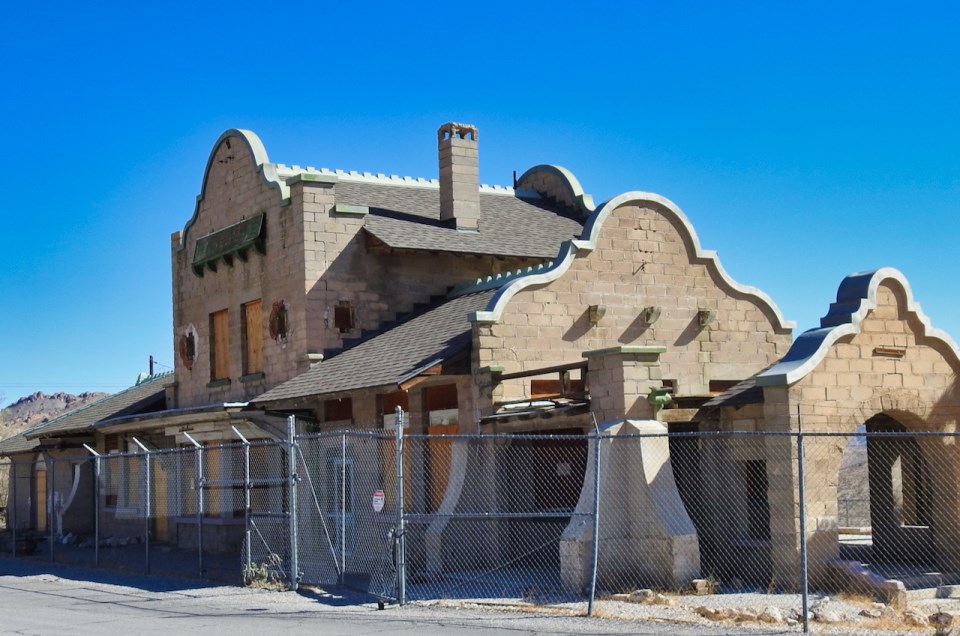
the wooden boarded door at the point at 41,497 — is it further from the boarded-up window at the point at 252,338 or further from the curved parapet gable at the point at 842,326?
the curved parapet gable at the point at 842,326

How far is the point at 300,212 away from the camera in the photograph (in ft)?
80.6


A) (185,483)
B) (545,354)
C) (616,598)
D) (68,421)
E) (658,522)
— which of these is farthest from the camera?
(68,421)

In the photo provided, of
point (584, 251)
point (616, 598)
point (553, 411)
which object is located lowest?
point (616, 598)

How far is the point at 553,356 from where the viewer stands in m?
20.9

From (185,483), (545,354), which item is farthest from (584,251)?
(185,483)

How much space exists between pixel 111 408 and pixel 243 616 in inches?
851

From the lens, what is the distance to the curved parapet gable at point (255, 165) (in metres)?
25.6

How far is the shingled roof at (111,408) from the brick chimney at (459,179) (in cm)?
966

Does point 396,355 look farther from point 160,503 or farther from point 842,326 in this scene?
point 160,503

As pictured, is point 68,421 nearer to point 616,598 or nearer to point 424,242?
point 424,242

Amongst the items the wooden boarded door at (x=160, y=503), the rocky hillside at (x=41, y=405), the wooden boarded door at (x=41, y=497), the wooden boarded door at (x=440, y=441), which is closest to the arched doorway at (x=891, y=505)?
the wooden boarded door at (x=440, y=441)

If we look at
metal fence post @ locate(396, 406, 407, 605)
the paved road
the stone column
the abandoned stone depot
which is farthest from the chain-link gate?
the stone column

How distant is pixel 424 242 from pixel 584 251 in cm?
450

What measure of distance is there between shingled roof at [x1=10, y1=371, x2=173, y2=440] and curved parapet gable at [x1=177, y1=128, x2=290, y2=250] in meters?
4.72
